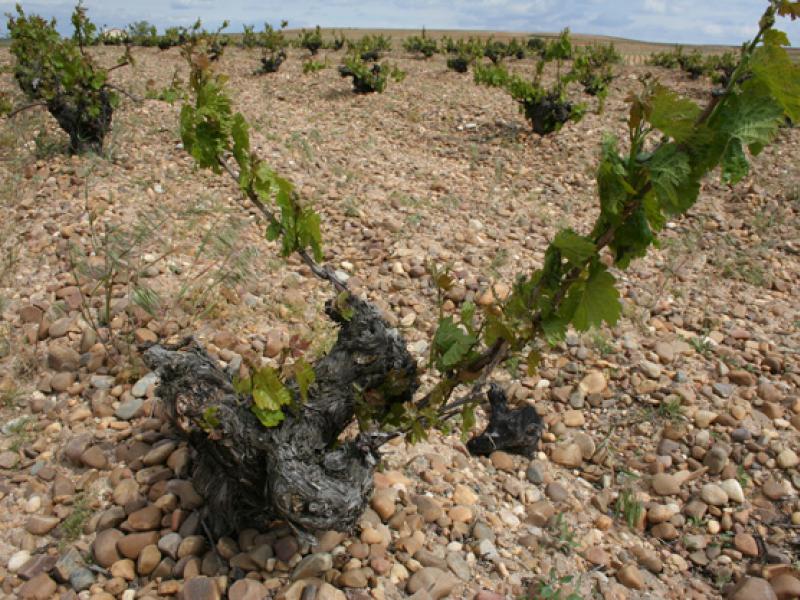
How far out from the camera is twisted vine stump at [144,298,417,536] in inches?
86.6

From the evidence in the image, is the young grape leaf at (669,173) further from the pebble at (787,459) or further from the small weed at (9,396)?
the small weed at (9,396)

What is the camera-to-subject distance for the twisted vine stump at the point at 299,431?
220cm

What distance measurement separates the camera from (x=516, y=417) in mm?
3502

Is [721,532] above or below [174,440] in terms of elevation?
below

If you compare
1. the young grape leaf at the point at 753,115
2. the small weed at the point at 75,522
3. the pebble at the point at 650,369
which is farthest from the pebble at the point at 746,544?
the small weed at the point at 75,522

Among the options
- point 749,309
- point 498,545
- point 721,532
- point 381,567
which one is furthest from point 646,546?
point 749,309

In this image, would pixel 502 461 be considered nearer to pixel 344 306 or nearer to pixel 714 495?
pixel 714 495

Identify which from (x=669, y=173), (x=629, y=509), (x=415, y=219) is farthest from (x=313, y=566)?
(x=415, y=219)

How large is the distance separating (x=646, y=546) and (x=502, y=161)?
6.04 m

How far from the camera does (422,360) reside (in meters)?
4.08

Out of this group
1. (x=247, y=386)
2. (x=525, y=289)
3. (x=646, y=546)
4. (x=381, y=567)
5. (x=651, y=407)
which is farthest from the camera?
(x=651, y=407)

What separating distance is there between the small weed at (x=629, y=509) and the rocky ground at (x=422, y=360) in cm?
2

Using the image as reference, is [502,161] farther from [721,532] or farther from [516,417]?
[721,532]

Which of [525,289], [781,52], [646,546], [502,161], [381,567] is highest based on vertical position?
[781,52]
